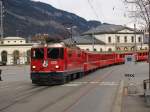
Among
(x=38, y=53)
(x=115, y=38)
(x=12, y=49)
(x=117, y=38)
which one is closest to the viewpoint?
(x=38, y=53)

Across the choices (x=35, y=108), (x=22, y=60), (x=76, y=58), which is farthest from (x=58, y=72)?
(x=22, y=60)

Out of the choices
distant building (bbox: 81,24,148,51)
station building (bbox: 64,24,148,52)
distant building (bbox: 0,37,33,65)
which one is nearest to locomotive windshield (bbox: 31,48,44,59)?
distant building (bbox: 0,37,33,65)

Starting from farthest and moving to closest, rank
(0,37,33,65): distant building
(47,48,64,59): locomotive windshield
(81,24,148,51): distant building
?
(81,24,148,51): distant building
(0,37,33,65): distant building
(47,48,64,59): locomotive windshield

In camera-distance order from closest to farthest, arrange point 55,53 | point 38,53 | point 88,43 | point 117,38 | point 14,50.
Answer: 1. point 55,53
2. point 38,53
3. point 14,50
4. point 88,43
5. point 117,38

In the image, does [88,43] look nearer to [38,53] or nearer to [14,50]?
[14,50]

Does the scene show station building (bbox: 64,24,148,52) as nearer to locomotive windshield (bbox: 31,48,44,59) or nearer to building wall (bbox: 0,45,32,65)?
building wall (bbox: 0,45,32,65)

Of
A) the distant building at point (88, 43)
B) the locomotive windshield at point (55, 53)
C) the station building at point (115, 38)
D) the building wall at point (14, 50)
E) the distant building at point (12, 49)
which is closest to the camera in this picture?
the locomotive windshield at point (55, 53)

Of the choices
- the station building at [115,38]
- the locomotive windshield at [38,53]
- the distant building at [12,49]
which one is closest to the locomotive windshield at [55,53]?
the locomotive windshield at [38,53]

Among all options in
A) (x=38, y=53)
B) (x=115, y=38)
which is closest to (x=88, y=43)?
(x=115, y=38)

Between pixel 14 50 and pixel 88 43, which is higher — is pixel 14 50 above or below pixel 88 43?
below

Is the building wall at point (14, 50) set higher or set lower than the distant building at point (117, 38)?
lower

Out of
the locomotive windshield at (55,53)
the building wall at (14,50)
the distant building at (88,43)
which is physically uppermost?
the distant building at (88,43)

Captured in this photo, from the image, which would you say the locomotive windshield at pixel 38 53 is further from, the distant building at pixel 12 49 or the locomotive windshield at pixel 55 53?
the distant building at pixel 12 49

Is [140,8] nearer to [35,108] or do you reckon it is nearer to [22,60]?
[35,108]
